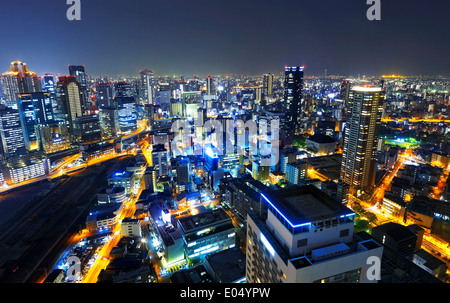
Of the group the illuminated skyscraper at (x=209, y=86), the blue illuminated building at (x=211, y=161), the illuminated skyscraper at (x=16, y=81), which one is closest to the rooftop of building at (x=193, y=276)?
the blue illuminated building at (x=211, y=161)

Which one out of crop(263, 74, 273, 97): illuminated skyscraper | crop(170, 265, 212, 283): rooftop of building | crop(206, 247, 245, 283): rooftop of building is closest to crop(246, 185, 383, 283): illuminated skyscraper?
crop(206, 247, 245, 283): rooftop of building

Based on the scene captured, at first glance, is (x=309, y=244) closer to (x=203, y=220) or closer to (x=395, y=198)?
(x=203, y=220)

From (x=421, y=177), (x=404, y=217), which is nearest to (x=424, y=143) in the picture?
(x=421, y=177)

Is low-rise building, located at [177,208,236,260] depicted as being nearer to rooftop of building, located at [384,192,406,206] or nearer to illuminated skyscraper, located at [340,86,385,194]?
rooftop of building, located at [384,192,406,206]

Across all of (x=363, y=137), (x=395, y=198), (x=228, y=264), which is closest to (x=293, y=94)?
(x=363, y=137)
